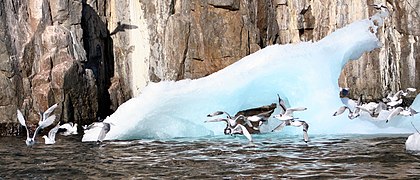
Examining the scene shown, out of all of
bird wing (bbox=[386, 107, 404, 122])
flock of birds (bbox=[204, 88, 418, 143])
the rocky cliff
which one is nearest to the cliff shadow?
the rocky cliff

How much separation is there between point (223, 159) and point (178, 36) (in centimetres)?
2317

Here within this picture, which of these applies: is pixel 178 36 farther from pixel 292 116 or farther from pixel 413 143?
pixel 413 143

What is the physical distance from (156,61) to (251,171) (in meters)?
25.0

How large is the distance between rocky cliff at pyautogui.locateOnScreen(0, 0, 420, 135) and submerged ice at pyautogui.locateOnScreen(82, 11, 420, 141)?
12.8m

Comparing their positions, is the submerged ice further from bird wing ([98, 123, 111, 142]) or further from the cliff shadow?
the cliff shadow

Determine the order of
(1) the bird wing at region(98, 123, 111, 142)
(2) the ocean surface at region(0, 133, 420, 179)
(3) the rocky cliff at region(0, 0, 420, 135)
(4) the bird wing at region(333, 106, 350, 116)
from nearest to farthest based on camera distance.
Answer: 1. (2) the ocean surface at region(0, 133, 420, 179)
2. (1) the bird wing at region(98, 123, 111, 142)
3. (4) the bird wing at region(333, 106, 350, 116)
4. (3) the rocky cliff at region(0, 0, 420, 135)

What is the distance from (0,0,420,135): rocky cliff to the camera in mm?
28859

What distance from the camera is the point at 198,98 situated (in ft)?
53.7

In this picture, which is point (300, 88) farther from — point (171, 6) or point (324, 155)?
point (171, 6)

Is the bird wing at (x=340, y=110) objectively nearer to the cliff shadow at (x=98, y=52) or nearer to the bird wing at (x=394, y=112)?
the bird wing at (x=394, y=112)

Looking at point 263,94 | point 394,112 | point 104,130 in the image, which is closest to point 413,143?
point 394,112

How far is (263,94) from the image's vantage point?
17.0 metres

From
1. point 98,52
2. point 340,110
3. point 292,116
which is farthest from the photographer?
point 98,52

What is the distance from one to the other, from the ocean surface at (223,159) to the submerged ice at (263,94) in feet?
2.86
